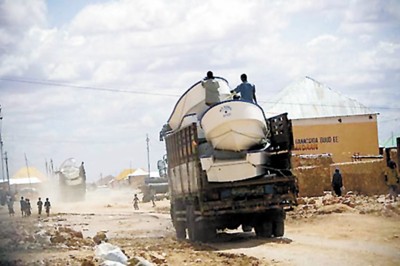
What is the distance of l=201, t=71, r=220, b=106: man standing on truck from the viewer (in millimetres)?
17625

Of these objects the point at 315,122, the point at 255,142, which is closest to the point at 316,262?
the point at 255,142

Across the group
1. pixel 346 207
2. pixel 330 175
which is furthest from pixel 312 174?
pixel 346 207

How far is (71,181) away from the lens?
5922 centimetres

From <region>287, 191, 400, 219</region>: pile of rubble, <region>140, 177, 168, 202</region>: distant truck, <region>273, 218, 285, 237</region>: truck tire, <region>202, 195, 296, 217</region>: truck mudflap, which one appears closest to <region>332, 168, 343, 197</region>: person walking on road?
<region>287, 191, 400, 219</region>: pile of rubble

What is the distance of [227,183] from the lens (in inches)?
634

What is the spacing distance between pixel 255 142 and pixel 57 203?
149ft

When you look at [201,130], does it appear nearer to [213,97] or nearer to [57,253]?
[213,97]

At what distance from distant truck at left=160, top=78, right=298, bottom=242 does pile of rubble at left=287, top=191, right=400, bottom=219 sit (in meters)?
4.85

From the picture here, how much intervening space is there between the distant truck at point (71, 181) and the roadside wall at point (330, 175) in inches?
1263

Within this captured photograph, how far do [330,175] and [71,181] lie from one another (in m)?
33.9

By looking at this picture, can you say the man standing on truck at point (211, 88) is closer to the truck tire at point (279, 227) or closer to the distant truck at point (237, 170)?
the distant truck at point (237, 170)

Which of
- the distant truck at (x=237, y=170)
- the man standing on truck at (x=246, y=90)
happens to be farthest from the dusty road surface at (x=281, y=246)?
the man standing on truck at (x=246, y=90)

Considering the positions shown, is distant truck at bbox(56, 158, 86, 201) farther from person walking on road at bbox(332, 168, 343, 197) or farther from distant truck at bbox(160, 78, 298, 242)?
distant truck at bbox(160, 78, 298, 242)

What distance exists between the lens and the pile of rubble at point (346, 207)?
20.5 meters
